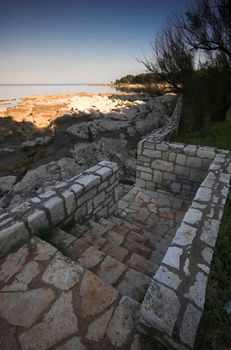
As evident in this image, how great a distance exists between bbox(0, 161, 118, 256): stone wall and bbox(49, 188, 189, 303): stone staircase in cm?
21

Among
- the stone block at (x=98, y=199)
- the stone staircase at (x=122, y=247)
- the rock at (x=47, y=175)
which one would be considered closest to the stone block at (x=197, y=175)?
the stone staircase at (x=122, y=247)

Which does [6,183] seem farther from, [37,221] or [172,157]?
[172,157]

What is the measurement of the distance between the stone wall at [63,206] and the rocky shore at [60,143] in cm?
252

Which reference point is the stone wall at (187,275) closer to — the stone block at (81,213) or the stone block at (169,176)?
the stone block at (169,176)

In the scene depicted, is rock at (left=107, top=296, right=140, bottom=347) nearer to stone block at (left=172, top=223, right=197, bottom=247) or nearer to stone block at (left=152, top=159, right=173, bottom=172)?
stone block at (left=172, top=223, right=197, bottom=247)

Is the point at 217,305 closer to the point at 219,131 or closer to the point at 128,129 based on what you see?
the point at 219,131

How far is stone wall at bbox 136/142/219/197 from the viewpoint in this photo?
180 inches

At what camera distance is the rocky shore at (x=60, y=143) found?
6.01m

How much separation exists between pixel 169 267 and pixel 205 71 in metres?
8.33

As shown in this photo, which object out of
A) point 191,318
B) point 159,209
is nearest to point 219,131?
point 159,209

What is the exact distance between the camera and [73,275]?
188 centimetres

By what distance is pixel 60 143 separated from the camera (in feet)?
27.2

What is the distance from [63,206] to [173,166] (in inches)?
127

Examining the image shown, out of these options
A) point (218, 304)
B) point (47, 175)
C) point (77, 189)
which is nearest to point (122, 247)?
point (77, 189)
